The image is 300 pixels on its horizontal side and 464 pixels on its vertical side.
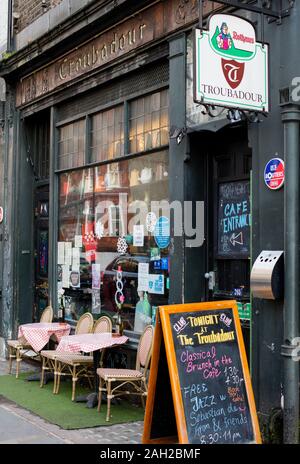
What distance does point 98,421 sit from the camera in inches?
269

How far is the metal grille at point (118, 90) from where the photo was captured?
7980 mm

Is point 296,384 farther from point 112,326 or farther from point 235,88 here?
point 112,326

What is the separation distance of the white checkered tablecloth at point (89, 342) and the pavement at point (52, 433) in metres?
0.86

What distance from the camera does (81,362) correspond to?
25.7 feet

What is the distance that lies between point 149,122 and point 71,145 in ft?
7.31

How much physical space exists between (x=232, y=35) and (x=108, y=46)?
3.67 m

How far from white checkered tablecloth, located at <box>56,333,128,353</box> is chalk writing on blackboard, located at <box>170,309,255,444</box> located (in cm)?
218

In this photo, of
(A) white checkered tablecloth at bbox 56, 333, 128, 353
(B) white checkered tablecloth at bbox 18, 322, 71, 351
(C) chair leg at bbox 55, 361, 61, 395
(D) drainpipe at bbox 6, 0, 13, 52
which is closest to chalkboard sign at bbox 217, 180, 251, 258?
(A) white checkered tablecloth at bbox 56, 333, 128, 353

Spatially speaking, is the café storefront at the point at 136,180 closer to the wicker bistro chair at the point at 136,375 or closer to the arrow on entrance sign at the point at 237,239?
the arrow on entrance sign at the point at 237,239

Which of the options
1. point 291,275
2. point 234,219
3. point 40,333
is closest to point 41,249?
point 40,333

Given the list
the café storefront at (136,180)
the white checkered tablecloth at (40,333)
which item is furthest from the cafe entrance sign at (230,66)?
the white checkered tablecloth at (40,333)

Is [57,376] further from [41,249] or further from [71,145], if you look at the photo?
[71,145]

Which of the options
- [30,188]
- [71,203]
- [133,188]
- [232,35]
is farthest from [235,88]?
[30,188]

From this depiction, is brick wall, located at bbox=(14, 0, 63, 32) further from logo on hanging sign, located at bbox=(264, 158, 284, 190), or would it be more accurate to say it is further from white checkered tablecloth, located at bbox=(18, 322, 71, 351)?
logo on hanging sign, located at bbox=(264, 158, 284, 190)
